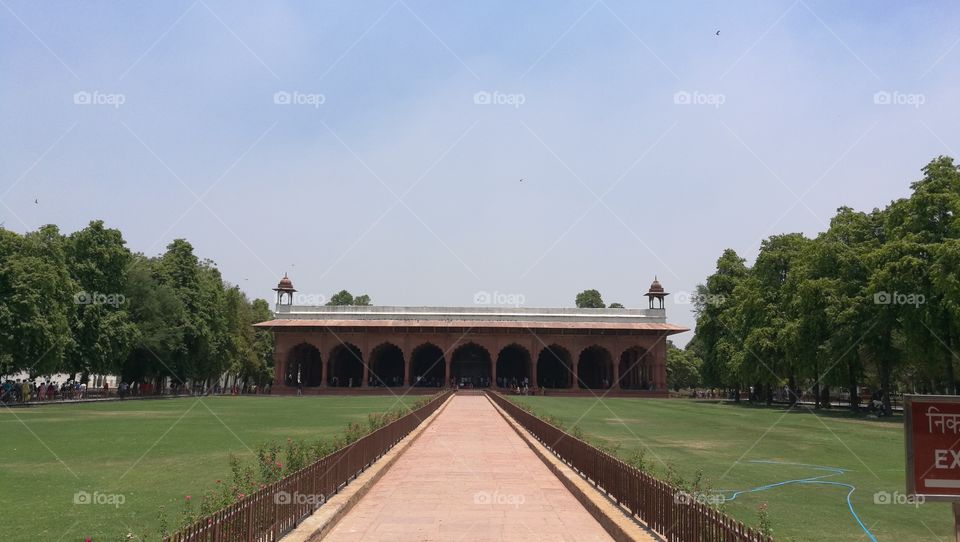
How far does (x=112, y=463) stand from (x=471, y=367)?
52.4 metres

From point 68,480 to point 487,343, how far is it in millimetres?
47286

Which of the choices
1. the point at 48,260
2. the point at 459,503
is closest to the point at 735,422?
the point at 459,503

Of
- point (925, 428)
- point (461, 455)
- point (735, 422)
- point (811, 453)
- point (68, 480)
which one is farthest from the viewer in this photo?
point (735, 422)

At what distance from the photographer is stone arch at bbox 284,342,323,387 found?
60500 mm

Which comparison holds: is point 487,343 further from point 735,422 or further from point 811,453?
point 811,453

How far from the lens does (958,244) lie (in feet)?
80.8

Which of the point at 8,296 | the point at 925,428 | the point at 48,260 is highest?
the point at 48,260
